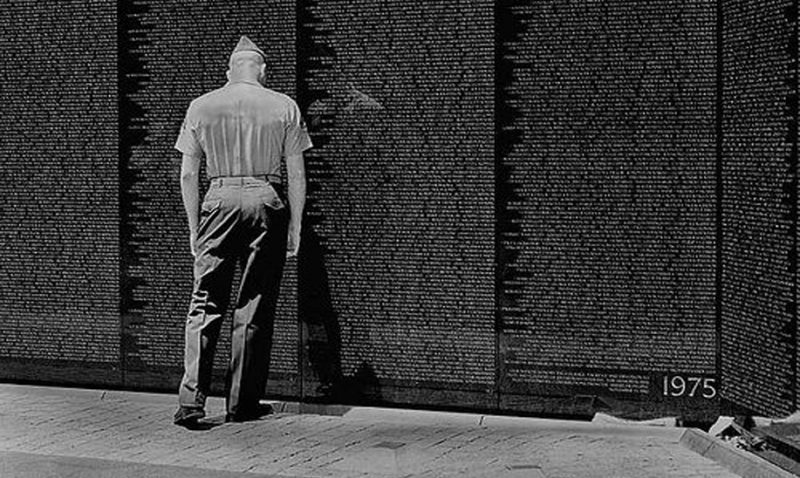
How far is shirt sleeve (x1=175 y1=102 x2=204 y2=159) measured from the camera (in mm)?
9234

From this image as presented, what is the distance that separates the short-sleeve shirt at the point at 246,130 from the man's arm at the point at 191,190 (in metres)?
0.14

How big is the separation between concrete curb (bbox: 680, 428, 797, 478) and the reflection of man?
2697 millimetres

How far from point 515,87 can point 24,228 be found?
12.5ft

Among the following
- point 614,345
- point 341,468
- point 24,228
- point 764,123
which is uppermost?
point 764,123

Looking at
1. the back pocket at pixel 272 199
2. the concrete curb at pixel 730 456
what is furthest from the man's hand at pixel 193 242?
the concrete curb at pixel 730 456

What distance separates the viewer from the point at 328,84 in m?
9.67

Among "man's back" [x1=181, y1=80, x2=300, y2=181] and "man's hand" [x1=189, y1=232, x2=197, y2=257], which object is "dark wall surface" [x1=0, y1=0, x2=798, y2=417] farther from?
"man's hand" [x1=189, y1=232, x2=197, y2=257]

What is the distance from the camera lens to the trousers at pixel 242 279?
29.9 ft

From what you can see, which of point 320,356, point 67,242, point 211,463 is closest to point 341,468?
point 211,463

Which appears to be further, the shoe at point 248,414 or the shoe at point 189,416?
the shoe at point 248,414

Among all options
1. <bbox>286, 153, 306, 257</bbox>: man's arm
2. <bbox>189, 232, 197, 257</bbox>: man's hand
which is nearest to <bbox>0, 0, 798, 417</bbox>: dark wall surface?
<bbox>286, 153, 306, 257</bbox>: man's arm

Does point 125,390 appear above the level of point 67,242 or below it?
below

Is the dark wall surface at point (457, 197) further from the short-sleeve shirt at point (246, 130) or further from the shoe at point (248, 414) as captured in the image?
the short-sleeve shirt at point (246, 130)

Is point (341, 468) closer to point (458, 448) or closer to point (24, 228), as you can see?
point (458, 448)
